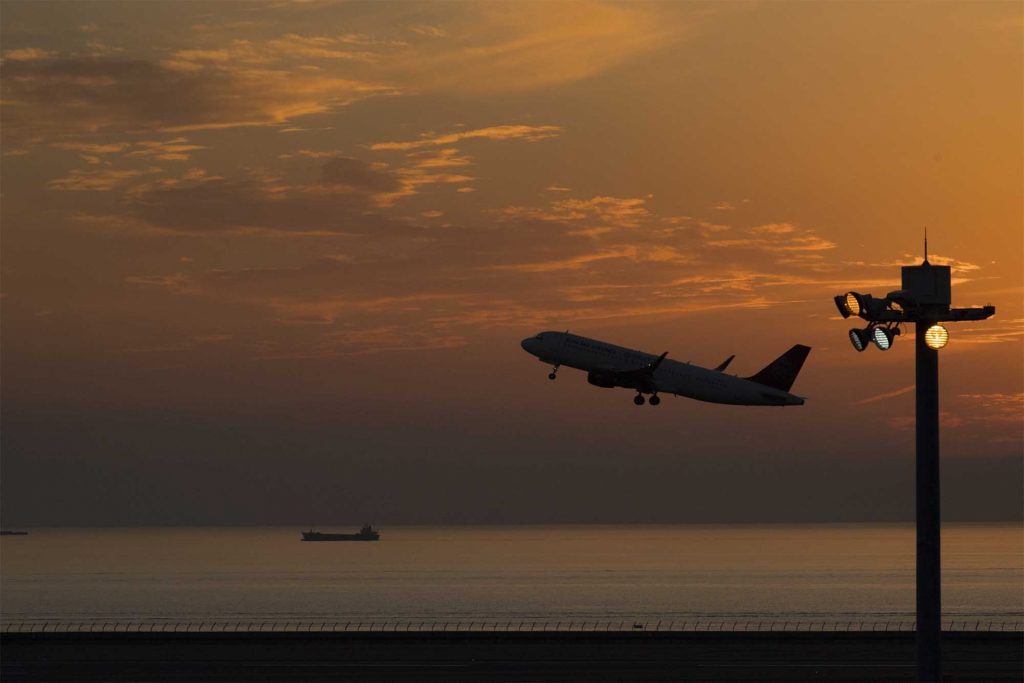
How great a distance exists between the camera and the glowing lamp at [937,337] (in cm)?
3369

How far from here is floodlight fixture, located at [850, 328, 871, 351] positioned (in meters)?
34.0

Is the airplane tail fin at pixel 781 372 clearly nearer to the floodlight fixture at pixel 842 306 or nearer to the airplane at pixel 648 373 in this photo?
the airplane at pixel 648 373

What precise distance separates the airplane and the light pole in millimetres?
78828

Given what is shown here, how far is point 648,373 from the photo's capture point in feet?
384
